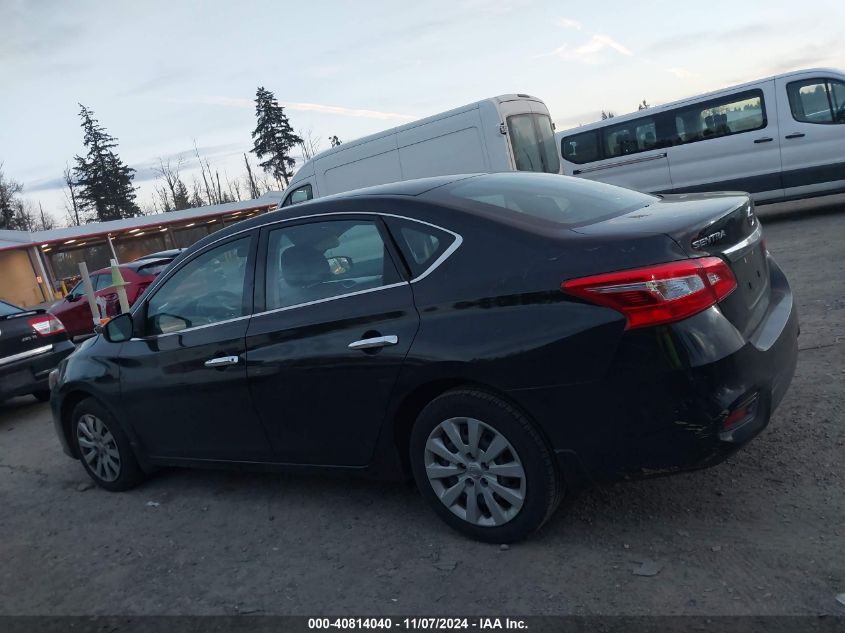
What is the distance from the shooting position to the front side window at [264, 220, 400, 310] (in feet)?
12.0

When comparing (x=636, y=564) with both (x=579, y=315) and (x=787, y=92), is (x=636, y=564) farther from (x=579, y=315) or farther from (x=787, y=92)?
(x=787, y=92)

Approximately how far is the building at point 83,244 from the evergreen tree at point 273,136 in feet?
79.2

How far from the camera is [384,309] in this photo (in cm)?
349

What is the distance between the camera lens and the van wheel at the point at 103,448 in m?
4.97

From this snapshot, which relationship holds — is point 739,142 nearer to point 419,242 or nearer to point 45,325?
point 45,325

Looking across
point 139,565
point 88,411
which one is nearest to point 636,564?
point 139,565

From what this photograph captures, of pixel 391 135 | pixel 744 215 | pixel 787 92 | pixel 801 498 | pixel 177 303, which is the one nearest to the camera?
pixel 801 498

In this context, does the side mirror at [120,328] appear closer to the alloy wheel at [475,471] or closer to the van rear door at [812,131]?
the alloy wheel at [475,471]

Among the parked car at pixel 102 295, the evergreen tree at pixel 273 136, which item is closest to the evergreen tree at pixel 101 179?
the evergreen tree at pixel 273 136

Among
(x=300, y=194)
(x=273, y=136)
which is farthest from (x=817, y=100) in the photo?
(x=273, y=136)

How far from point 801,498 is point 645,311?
1.27 m

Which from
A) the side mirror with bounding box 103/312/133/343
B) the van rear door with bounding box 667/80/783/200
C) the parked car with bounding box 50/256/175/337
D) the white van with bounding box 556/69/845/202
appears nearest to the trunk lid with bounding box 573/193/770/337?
the side mirror with bounding box 103/312/133/343

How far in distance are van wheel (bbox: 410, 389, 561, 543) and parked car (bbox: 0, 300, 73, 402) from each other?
19.3 ft

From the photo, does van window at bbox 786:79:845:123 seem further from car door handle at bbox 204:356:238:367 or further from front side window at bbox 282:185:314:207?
car door handle at bbox 204:356:238:367
